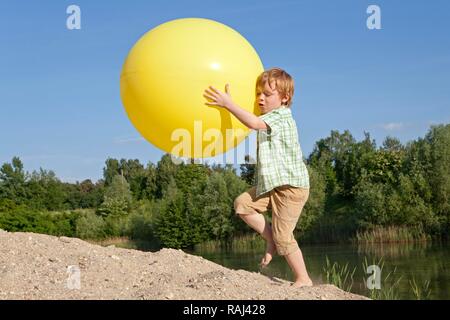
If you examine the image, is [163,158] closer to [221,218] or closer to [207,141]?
[221,218]

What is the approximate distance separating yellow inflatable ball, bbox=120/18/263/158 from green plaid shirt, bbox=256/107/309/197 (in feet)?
0.80

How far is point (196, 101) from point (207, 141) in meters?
0.38

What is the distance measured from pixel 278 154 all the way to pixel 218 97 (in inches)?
28.7

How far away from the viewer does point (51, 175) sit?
58.2 metres

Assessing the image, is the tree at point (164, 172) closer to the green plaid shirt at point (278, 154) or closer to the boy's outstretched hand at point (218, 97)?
the green plaid shirt at point (278, 154)

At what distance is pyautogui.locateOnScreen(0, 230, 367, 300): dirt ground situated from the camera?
13.4 feet

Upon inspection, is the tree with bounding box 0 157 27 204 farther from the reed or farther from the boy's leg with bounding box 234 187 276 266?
the boy's leg with bounding box 234 187 276 266

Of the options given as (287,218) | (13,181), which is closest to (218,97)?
(287,218)

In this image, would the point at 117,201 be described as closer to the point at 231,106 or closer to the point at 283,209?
the point at 283,209

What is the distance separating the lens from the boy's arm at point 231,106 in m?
4.36

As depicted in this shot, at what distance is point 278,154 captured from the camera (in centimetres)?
463
